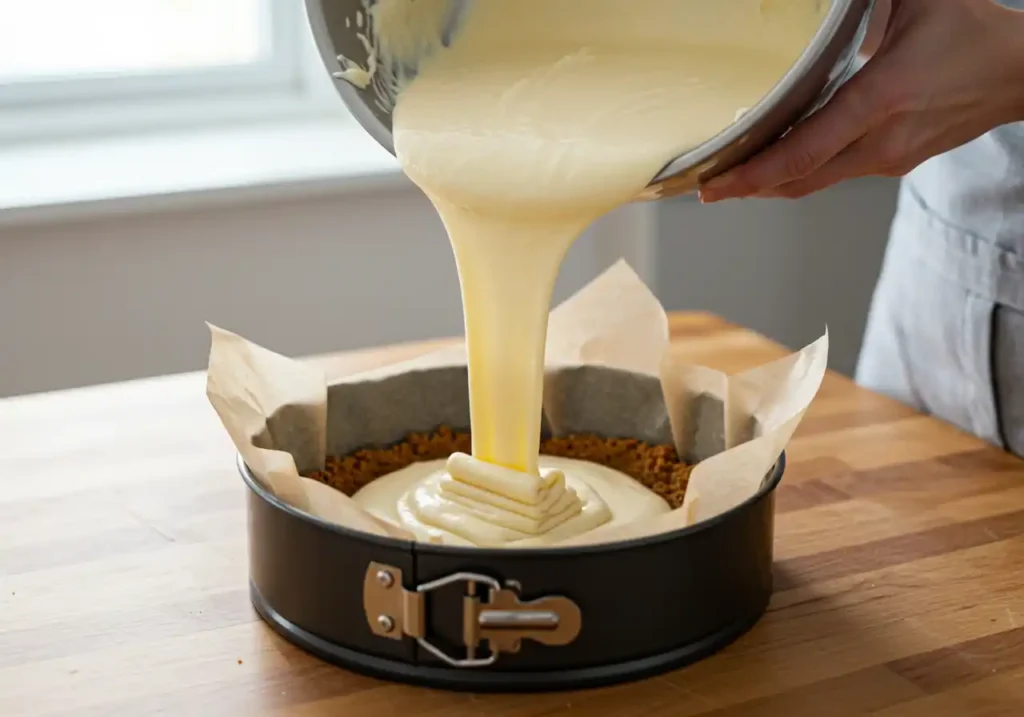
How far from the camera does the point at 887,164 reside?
104 cm

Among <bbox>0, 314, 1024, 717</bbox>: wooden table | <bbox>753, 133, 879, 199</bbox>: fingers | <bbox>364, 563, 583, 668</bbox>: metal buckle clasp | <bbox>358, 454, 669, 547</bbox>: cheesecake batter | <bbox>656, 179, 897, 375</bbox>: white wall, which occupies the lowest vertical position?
<bbox>656, 179, 897, 375</bbox>: white wall

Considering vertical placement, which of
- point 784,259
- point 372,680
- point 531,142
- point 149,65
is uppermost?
point 531,142

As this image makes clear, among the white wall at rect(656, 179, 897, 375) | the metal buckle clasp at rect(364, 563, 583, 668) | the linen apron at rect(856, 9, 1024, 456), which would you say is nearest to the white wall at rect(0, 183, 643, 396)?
the white wall at rect(656, 179, 897, 375)

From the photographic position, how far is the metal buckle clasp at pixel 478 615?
79cm

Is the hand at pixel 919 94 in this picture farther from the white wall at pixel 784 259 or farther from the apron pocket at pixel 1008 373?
the white wall at pixel 784 259

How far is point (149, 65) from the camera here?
2.12m

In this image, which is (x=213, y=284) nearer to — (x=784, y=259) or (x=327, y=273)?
(x=327, y=273)

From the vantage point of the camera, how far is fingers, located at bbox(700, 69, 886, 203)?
2.91 feet

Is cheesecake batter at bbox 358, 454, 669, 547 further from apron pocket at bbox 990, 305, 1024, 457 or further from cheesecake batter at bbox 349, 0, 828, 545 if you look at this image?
apron pocket at bbox 990, 305, 1024, 457

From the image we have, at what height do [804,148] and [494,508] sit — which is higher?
→ [804,148]

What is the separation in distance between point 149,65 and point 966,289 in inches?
51.1

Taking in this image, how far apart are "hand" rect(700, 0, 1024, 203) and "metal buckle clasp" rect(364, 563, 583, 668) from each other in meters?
0.28

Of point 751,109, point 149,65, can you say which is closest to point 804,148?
point 751,109

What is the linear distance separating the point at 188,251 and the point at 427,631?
1145 mm
